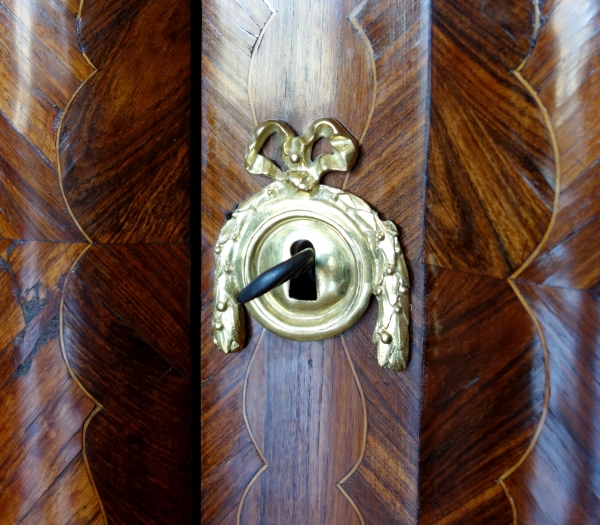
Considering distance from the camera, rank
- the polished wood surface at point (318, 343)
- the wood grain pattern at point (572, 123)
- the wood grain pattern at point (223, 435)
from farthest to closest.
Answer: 1. the wood grain pattern at point (223, 435)
2. the polished wood surface at point (318, 343)
3. the wood grain pattern at point (572, 123)

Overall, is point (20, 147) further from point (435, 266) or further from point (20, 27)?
point (435, 266)

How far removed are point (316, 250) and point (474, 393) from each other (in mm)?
188

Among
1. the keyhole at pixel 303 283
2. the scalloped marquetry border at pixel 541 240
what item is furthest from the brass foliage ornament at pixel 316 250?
the scalloped marquetry border at pixel 541 240

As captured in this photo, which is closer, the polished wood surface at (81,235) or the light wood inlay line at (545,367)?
the light wood inlay line at (545,367)

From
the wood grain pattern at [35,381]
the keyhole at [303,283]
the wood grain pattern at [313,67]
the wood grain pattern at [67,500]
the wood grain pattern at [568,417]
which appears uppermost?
the wood grain pattern at [313,67]

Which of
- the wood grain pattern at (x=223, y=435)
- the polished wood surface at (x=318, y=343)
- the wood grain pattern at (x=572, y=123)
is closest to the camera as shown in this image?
the wood grain pattern at (x=572, y=123)

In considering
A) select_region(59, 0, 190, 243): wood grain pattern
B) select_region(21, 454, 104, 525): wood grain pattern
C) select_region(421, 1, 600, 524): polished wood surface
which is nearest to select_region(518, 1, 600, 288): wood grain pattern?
select_region(421, 1, 600, 524): polished wood surface

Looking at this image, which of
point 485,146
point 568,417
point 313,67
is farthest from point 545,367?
point 313,67

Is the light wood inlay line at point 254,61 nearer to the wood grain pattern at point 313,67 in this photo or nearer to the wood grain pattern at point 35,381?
the wood grain pattern at point 313,67

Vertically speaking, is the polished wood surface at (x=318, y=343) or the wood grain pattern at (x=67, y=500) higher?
the polished wood surface at (x=318, y=343)

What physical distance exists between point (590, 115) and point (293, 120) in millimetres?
258

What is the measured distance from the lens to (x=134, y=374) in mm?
617

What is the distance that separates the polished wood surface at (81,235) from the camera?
577 mm

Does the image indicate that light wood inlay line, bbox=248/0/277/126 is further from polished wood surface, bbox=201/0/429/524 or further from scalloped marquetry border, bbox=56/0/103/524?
scalloped marquetry border, bbox=56/0/103/524
